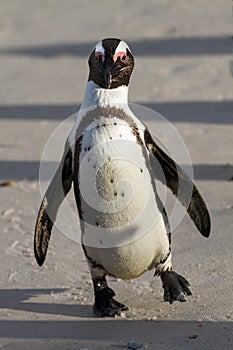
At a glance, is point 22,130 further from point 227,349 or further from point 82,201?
point 227,349

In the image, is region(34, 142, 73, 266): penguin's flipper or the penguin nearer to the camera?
the penguin

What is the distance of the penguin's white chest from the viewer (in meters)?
3.82

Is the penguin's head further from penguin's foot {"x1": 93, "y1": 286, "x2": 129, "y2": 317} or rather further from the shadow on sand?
the shadow on sand

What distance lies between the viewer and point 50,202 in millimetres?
4051

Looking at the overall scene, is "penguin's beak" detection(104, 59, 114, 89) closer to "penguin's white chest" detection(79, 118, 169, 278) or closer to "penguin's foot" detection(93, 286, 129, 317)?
"penguin's white chest" detection(79, 118, 169, 278)

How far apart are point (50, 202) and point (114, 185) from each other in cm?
35

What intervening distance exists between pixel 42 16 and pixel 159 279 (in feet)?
20.2

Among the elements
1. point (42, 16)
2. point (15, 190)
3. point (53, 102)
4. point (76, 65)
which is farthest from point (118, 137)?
point (42, 16)

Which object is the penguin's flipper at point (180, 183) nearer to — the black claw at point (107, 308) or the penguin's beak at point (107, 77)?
the penguin's beak at point (107, 77)

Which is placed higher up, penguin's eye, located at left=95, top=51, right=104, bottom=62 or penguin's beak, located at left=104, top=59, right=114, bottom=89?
penguin's eye, located at left=95, top=51, right=104, bottom=62

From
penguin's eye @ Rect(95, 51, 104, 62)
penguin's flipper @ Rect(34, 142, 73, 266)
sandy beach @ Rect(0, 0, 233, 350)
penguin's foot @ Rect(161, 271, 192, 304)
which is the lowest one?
sandy beach @ Rect(0, 0, 233, 350)

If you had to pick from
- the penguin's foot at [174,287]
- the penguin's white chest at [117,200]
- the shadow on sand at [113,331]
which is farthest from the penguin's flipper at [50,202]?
the penguin's foot at [174,287]

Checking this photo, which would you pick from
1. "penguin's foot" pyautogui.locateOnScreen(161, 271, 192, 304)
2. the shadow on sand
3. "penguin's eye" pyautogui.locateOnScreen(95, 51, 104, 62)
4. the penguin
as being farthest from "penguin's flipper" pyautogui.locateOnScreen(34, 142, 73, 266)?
"penguin's foot" pyautogui.locateOnScreen(161, 271, 192, 304)

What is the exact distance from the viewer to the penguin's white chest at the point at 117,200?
12.5 feet
